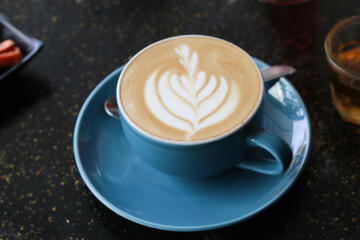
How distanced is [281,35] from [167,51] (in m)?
0.27

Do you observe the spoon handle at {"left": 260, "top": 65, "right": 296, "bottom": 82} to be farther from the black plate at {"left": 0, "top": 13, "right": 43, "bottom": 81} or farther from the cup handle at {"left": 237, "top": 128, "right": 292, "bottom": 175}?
the black plate at {"left": 0, "top": 13, "right": 43, "bottom": 81}

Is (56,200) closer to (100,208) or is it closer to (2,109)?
(100,208)

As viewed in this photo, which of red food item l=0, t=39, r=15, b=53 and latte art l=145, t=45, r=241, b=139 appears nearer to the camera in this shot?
latte art l=145, t=45, r=241, b=139

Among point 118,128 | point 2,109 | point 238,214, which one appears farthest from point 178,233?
point 2,109

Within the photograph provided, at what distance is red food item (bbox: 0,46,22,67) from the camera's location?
72 cm

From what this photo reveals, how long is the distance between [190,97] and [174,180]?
116 mm

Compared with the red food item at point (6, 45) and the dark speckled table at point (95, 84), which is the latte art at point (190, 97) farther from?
the red food item at point (6, 45)

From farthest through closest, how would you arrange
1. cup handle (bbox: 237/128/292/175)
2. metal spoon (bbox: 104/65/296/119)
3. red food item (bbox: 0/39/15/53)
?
red food item (bbox: 0/39/15/53), metal spoon (bbox: 104/65/296/119), cup handle (bbox: 237/128/292/175)

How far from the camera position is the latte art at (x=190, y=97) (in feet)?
1.81

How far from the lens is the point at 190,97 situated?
0.58 m

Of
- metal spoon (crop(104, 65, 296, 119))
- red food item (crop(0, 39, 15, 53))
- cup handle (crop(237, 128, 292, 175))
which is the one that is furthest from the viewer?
red food item (crop(0, 39, 15, 53))

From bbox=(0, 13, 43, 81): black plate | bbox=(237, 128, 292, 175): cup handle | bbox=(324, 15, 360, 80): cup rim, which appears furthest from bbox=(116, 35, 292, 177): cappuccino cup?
bbox=(0, 13, 43, 81): black plate

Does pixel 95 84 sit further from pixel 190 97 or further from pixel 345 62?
pixel 345 62

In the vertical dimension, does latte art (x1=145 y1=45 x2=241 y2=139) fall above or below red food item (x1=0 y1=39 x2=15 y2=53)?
below
